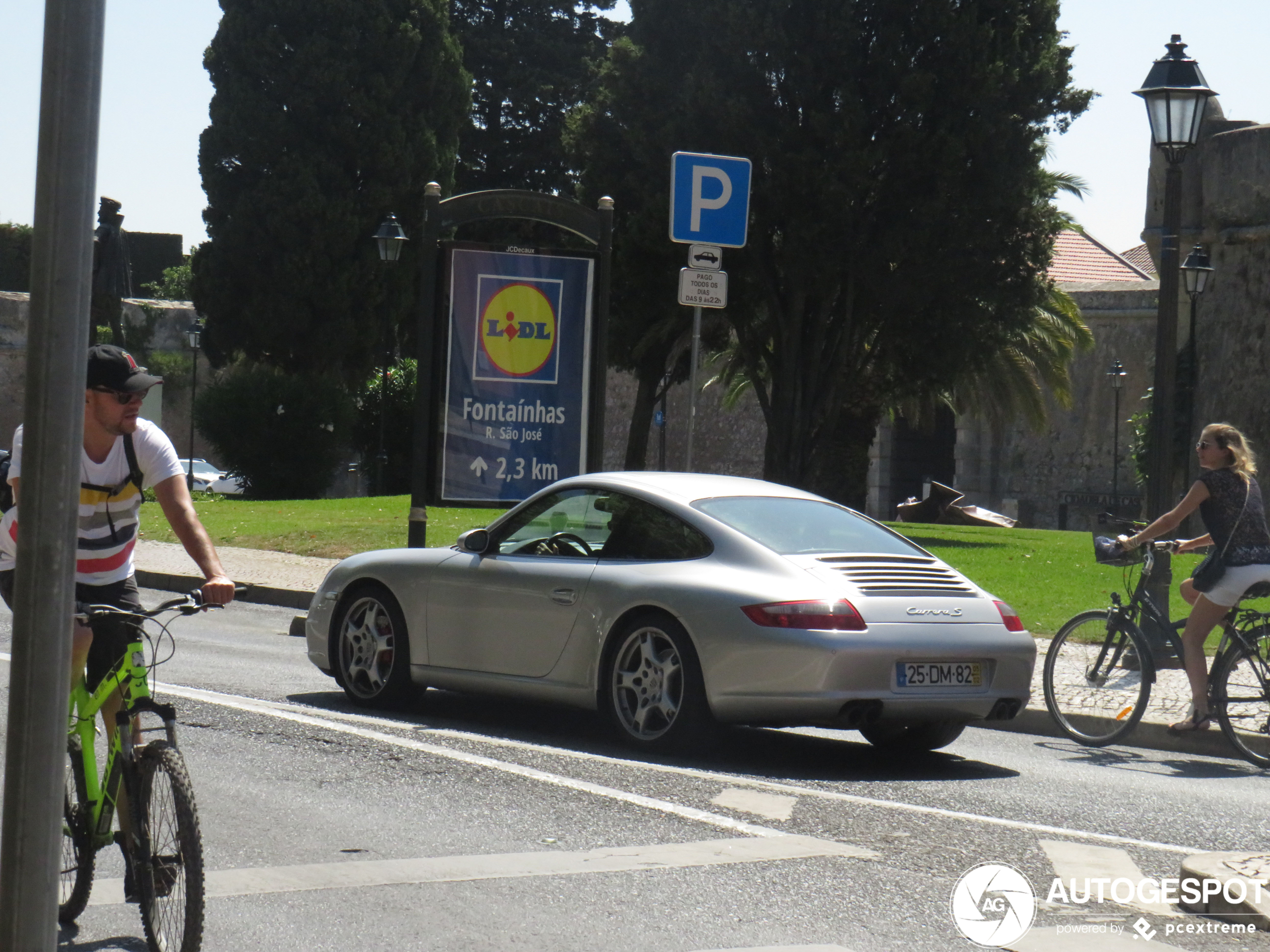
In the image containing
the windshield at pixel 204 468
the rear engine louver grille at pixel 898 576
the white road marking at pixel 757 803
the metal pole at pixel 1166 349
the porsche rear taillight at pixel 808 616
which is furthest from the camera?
the windshield at pixel 204 468

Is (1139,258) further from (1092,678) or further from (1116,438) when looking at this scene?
(1092,678)

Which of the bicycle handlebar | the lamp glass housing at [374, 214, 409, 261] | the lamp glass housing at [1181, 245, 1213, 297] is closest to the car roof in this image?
the bicycle handlebar

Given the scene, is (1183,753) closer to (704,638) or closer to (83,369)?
(704,638)

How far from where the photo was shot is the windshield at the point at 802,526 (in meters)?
7.95

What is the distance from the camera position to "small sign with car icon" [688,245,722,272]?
1173 cm

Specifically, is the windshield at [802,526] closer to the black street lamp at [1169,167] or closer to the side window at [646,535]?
the side window at [646,535]

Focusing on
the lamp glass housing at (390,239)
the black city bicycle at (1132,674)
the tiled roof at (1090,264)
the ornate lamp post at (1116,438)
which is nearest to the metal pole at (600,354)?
the black city bicycle at (1132,674)

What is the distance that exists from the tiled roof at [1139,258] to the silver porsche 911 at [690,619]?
42097 mm

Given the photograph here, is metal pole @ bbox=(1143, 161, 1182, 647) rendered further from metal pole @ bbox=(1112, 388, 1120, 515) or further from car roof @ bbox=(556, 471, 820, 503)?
metal pole @ bbox=(1112, 388, 1120, 515)

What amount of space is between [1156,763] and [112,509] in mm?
5643

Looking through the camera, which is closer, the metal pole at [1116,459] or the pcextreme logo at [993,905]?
the pcextreme logo at [993,905]

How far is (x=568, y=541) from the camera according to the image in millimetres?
8492

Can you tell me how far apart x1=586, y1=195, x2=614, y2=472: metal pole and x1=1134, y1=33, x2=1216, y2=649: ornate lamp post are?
4289 millimetres

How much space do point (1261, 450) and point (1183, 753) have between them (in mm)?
14619
